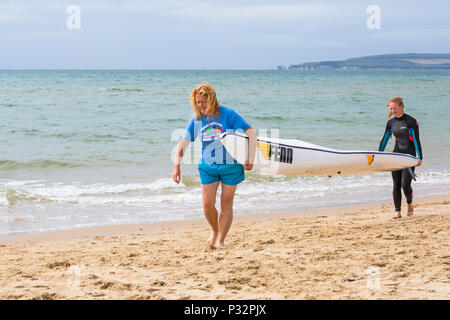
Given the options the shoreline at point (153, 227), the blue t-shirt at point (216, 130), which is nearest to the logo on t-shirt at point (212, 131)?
the blue t-shirt at point (216, 130)

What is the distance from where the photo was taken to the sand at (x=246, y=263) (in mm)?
3461

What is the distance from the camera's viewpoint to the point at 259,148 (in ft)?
17.1

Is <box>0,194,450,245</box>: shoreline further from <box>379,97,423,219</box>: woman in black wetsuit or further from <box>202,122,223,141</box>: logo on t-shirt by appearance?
<box>202,122,223,141</box>: logo on t-shirt

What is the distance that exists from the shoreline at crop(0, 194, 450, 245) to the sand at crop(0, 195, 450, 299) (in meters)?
0.05

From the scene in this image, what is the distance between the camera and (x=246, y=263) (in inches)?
160

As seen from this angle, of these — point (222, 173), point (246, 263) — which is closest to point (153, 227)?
point (222, 173)

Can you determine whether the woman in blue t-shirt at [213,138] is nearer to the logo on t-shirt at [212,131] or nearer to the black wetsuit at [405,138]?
the logo on t-shirt at [212,131]

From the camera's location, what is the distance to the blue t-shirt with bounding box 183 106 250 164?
416 cm

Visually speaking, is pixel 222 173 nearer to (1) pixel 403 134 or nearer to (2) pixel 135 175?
(1) pixel 403 134

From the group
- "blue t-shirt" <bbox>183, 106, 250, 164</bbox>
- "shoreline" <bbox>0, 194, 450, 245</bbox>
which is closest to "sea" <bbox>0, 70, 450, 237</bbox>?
"shoreline" <bbox>0, 194, 450, 245</bbox>

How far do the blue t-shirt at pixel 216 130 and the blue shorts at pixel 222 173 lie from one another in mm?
42
